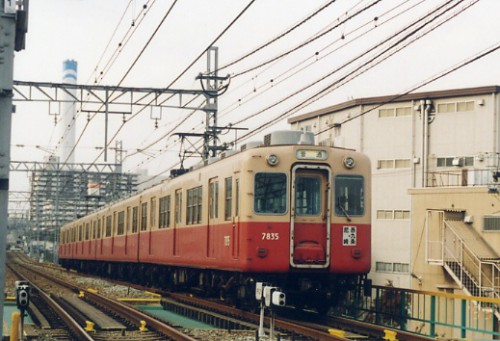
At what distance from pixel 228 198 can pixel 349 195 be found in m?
2.14

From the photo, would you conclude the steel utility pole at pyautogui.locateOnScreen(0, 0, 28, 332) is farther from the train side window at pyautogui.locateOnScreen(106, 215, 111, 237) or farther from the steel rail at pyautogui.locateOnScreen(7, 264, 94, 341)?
the train side window at pyautogui.locateOnScreen(106, 215, 111, 237)

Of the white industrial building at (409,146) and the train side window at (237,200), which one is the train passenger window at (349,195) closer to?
the train side window at (237,200)

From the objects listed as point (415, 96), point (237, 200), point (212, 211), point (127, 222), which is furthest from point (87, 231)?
point (237, 200)

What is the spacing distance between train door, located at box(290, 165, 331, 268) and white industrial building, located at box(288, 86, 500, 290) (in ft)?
69.3

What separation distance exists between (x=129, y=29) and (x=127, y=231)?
40.3 ft

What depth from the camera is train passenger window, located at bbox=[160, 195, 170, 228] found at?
2008 centimetres

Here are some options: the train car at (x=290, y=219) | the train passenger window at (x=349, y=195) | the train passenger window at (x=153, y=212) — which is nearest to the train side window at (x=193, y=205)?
the train car at (x=290, y=219)

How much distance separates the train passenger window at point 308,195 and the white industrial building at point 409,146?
831 inches

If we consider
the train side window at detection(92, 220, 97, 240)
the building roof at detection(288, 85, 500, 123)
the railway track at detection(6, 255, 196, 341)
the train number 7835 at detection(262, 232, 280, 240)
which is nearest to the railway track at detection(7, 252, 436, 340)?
the railway track at detection(6, 255, 196, 341)

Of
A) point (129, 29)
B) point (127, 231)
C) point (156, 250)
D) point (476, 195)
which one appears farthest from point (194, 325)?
point (476, 195)

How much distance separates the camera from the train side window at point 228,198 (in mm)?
14477

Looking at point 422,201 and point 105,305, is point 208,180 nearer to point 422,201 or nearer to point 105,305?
point 105,305

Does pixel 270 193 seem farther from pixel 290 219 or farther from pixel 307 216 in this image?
pixel 307 216

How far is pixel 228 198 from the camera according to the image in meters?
14.7
